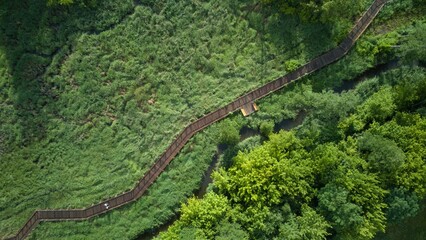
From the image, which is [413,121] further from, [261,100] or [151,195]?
[151,195]

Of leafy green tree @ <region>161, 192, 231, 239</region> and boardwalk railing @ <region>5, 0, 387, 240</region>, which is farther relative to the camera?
boardwalk railing @ <region>5, 0, 387, 240</region>

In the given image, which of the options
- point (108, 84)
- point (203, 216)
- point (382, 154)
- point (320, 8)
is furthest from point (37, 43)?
point (382, 154)

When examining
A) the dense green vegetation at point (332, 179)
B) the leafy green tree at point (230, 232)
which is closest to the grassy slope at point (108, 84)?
the dense green vegetation at point (332, 179)

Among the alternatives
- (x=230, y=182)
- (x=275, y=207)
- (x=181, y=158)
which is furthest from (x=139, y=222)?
(x=275, y=207)

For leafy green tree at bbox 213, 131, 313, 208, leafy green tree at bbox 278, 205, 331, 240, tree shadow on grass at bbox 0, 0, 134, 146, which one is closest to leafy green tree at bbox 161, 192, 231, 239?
leafy green tree at bbox 213, 131, 313, 208

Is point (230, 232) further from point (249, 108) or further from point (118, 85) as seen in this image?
point (118, 85)

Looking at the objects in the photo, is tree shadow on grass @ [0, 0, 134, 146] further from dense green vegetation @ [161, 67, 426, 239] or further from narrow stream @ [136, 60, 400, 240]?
dense green vegetation @ [161, 67, 426, 239]
